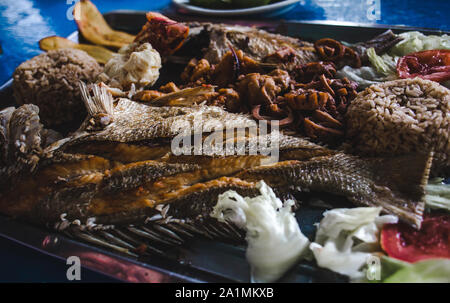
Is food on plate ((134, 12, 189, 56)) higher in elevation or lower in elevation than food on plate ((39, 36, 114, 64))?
higher

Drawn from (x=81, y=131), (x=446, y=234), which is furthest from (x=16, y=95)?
(x=446, y=234)

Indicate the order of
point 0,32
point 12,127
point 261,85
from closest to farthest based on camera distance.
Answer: point 12,127
point 261,85
point 0,32

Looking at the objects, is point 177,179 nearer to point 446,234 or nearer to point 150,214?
point 150,214

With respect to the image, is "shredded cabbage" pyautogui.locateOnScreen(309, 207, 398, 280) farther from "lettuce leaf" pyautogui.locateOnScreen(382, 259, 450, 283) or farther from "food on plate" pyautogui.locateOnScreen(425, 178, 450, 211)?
"food on plate" pyautogui.locateOnScreen(425, 178, 450, 211)

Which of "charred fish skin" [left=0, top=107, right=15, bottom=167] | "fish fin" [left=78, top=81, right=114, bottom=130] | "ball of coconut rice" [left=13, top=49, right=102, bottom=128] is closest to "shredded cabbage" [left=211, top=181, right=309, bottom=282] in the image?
"fish fin" [left=78, top=81, right=114, bottom=130]

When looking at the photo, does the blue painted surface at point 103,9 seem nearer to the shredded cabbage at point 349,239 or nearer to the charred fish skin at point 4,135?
the charred fish skin at point 4,135

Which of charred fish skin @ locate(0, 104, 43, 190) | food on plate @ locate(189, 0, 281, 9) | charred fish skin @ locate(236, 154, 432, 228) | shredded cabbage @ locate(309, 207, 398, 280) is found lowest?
shredded cabbage @ locate(309, 207, 398, 280)

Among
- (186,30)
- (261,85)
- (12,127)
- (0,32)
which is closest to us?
(12,127)

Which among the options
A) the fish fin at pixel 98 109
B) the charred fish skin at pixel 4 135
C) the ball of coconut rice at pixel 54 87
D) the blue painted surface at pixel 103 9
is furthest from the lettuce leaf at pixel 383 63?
the charred fish skin at pixel 4 135
